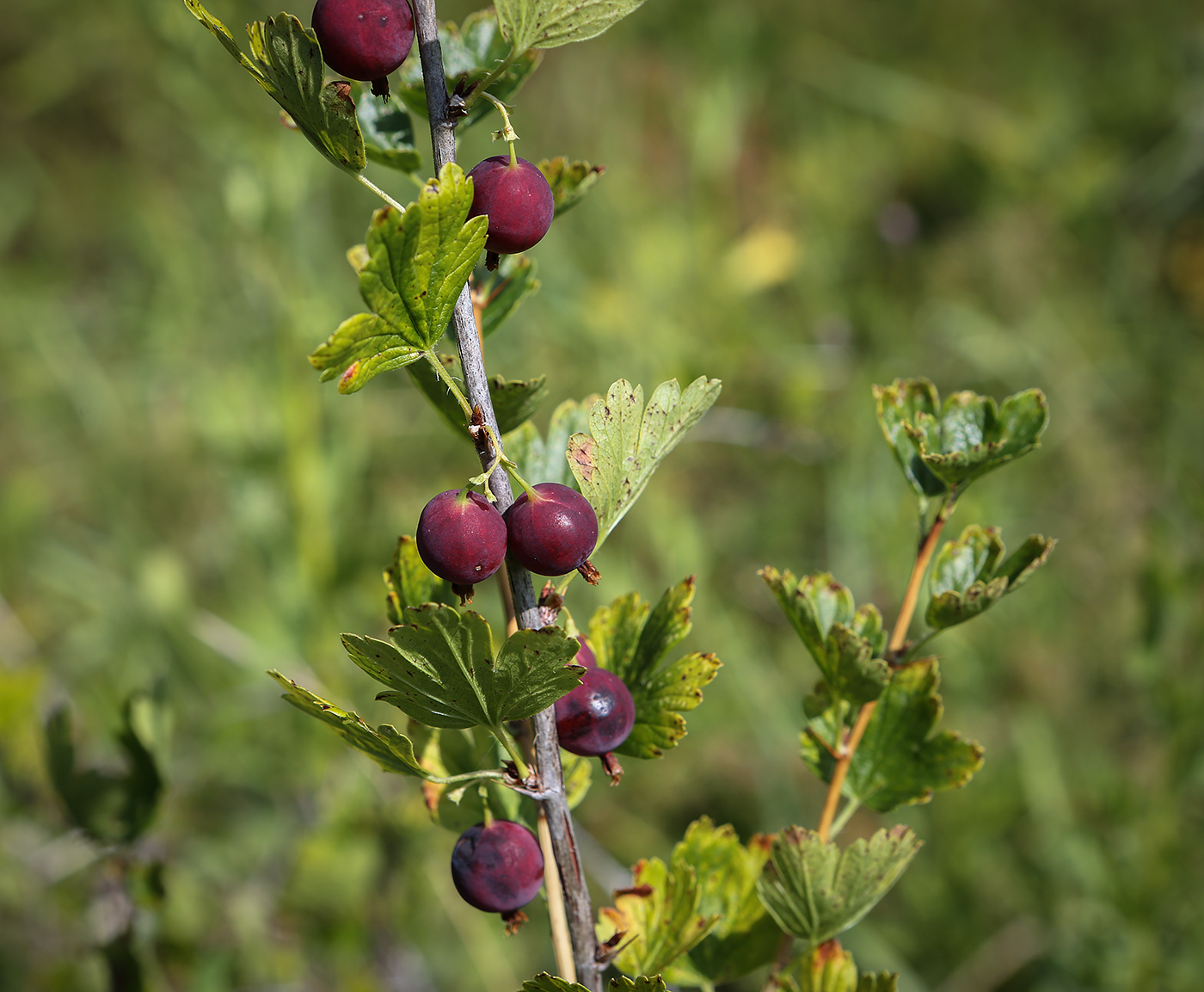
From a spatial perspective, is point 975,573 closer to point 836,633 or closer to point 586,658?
point 836,633

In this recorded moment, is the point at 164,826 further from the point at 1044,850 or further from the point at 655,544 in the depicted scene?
the point at 1044,850

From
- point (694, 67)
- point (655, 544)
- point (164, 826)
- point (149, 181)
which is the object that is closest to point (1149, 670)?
point (655, 544)

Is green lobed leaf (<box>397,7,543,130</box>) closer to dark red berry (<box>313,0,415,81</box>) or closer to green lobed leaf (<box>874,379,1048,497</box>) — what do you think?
dark red berry (<box>313,0,415,81</box>)

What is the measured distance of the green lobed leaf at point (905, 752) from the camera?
0.55m

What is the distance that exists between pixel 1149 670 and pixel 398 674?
116 centimetres

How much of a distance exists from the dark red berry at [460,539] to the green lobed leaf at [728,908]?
0.27 metres

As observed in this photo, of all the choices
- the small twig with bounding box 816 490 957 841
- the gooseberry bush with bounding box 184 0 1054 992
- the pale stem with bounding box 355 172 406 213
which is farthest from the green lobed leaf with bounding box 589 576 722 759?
the pale stem with bounding box 355 172 406 213

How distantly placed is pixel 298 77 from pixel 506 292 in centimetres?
23

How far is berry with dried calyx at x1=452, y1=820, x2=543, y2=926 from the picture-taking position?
1.47 feet

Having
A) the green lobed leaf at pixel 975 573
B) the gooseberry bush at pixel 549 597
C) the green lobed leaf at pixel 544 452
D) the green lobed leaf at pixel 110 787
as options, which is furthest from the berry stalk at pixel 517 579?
the green lobed leaf at pixel 110 787

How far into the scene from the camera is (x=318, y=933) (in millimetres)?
1132

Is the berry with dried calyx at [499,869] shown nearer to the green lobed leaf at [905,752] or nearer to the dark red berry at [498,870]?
the dark red berry at [498,870]

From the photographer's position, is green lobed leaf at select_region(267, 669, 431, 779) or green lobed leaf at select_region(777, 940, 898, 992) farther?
green lobed leaf at select_region(777, 940, 898, 992)

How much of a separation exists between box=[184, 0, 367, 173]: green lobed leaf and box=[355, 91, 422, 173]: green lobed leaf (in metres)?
0.12
